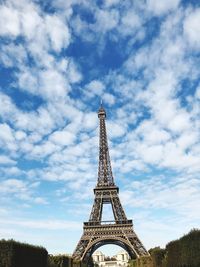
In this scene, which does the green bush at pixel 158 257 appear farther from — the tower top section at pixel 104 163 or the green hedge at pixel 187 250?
the tower top section at pixel 104 163

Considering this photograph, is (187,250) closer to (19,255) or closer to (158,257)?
(19,255)

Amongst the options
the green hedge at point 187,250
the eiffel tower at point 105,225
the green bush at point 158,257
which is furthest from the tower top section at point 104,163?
the green hedge at point 187,250

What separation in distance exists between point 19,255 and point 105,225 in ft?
118

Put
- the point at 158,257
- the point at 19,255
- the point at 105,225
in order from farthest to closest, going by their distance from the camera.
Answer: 1. the point at 105,225
2. the point at 158,257
3. the point at 19,255

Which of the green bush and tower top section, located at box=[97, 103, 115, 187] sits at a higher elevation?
tower top section, located at box=[97, 103, 115, 187]

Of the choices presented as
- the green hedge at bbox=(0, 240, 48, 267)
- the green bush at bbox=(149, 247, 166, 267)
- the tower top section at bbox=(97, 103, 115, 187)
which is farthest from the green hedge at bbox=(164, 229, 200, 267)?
the tower top section at bbox=(97, 103, 115, 187)

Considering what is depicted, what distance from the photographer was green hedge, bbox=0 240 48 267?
2270 cm

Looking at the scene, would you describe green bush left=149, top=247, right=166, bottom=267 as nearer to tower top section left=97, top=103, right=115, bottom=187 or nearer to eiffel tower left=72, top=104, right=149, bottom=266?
eiffel tower left=72, top=104, right=149, bottom=266

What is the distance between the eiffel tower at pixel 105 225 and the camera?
55844mm

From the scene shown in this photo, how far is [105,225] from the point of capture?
193 ft

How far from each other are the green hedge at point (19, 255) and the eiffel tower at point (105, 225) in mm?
27804

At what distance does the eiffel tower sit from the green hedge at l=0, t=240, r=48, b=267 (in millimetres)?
27804

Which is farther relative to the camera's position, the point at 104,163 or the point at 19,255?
the point at 104,163

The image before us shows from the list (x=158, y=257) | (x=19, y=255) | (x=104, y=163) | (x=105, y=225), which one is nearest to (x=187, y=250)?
(x=19, y=255)
